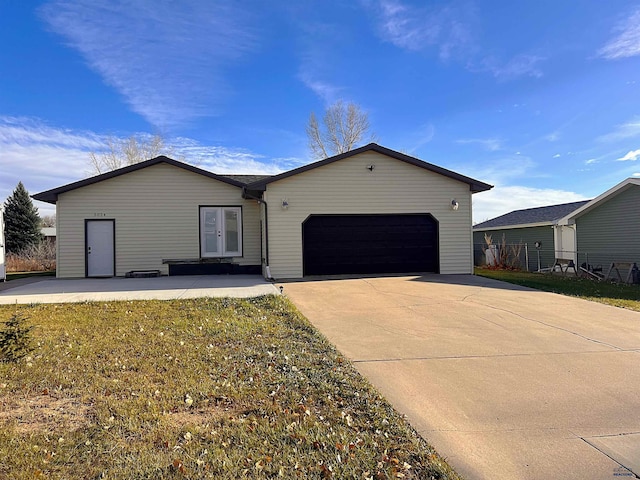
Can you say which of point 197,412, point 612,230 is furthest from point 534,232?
point 197,412

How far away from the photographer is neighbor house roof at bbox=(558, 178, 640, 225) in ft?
47.2

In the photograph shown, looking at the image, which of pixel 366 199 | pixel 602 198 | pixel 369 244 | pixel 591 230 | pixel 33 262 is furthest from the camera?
pixel 33 262

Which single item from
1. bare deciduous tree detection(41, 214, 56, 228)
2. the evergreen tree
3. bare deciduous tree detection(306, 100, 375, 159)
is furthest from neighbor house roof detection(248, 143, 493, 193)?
bare deciduous tree detection(41, 214, 56, 228)

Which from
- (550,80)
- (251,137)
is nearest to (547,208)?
(550,80)

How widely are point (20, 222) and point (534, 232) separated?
31693 millimetres

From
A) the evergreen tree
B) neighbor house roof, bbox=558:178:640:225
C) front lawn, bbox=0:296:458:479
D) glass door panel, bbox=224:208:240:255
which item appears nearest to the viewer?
front lawn, bbox=0:296:458:479

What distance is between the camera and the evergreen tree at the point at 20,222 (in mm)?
25359

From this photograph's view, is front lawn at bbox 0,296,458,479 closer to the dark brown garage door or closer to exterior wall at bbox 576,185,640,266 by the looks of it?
the dark brown garage door

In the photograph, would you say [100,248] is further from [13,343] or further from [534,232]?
[534,232]

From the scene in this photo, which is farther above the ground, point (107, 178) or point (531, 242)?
point (107, 178)

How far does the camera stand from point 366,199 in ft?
42.4

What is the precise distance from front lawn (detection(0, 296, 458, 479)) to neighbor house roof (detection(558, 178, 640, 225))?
14.8 meters

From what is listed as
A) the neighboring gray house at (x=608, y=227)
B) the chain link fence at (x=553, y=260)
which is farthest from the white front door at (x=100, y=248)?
the neighboring gray house at (x=608, y=227)

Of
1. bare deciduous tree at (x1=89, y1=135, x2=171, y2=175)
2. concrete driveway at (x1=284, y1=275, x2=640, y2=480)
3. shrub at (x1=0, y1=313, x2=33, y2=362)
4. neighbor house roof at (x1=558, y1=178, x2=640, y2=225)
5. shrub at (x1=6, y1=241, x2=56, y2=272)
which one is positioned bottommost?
concrete driveway at (x1=284, y1=275, x2=640, y2=480)
